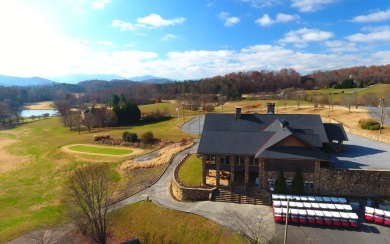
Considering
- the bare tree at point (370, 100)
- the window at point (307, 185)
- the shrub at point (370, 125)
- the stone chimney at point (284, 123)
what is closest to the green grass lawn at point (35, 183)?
the stone chimney at point (284, 123)

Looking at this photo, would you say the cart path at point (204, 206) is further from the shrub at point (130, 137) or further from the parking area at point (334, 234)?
the shrub at point (130, 137)

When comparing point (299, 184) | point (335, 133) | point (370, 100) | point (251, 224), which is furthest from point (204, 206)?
point (370, 100)

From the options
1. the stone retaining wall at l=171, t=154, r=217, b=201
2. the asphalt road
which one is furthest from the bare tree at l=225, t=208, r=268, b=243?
the asphalt road

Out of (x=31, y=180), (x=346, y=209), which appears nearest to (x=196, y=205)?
(x=346, y=209)

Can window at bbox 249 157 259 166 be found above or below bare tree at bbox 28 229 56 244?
above

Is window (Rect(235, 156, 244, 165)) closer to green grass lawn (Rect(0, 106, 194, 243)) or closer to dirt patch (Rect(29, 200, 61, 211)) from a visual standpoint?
green grass lawn (Rect(0, 106, 194, 243))

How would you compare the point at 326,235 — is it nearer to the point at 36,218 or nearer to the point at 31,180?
the point at 36,218

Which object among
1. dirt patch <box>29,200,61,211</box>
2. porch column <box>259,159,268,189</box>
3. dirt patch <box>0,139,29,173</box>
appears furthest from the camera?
dirt patch <box>0,139,29,173</box>
